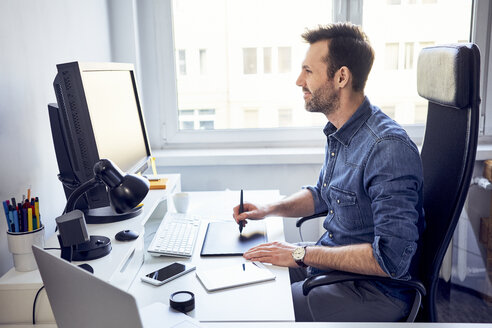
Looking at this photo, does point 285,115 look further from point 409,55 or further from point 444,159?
point 444,159

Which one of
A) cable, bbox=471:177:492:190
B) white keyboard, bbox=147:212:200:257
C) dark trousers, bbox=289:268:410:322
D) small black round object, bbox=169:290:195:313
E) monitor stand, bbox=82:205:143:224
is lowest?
dark trousers, bbox=289:268:410:322

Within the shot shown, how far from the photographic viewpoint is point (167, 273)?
128cm

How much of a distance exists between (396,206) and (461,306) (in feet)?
4.60

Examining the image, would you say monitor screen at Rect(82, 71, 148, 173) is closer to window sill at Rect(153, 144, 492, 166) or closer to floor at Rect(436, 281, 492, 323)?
window sill at Rect(153, 144, 492, 166)

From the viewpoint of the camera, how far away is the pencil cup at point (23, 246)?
1061 mm

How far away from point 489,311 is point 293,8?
1.81m

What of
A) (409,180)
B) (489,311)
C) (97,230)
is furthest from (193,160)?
(489,311)

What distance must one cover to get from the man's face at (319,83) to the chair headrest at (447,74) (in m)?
0.28

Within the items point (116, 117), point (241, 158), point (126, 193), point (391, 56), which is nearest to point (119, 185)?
point (126, 193)

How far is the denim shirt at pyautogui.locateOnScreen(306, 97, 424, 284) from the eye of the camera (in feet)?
3.96

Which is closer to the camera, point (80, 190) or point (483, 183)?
point (80, 190)

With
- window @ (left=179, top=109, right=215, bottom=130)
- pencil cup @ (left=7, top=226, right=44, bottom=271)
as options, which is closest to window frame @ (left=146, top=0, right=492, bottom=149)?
window @ (left=179, top=109, right=215, bottom=130)

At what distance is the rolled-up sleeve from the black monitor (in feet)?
2.35

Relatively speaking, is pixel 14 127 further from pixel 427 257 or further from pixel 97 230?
pixel 427 257
